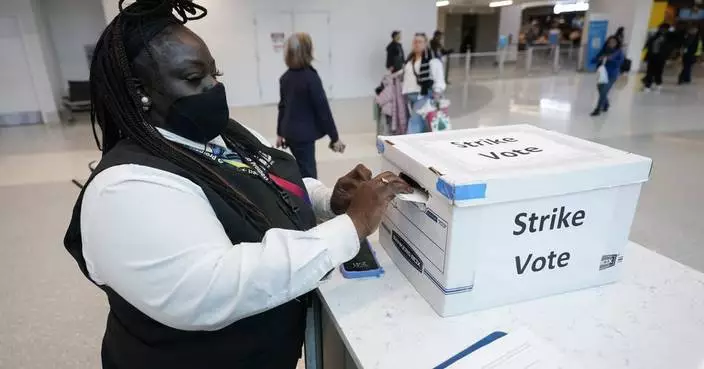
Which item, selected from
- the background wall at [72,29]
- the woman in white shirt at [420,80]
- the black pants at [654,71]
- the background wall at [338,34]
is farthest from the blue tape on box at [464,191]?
the black pants at [654,71]

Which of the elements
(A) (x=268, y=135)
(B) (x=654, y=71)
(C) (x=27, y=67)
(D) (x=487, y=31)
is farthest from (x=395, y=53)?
(D) (x=487, y=31)

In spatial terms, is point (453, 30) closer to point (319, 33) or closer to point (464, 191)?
point (319, 33)

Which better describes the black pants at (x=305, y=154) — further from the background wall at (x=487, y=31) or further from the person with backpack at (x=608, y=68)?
the background wall at (x=487, y=31)

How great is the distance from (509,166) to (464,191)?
0.55 ft

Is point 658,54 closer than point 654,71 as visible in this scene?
Yes

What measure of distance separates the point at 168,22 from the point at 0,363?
74.7 inches

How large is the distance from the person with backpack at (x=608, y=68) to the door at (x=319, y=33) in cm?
478

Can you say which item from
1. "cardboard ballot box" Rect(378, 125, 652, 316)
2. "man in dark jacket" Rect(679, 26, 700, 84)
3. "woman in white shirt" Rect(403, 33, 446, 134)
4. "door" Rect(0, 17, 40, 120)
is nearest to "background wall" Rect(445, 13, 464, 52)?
"man in dark jacket" Rect(679, 26, 700, 84)

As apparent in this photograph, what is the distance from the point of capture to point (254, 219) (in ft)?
2.91

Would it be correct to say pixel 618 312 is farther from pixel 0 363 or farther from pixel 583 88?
pixel 583 88

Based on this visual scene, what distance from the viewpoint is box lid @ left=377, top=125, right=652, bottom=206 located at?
817 millimetres

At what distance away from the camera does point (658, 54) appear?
9.11 m

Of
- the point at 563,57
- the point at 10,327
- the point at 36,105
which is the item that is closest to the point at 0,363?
the point at 10,327

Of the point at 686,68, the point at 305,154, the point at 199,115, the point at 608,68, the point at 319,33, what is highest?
the point at 319,33
